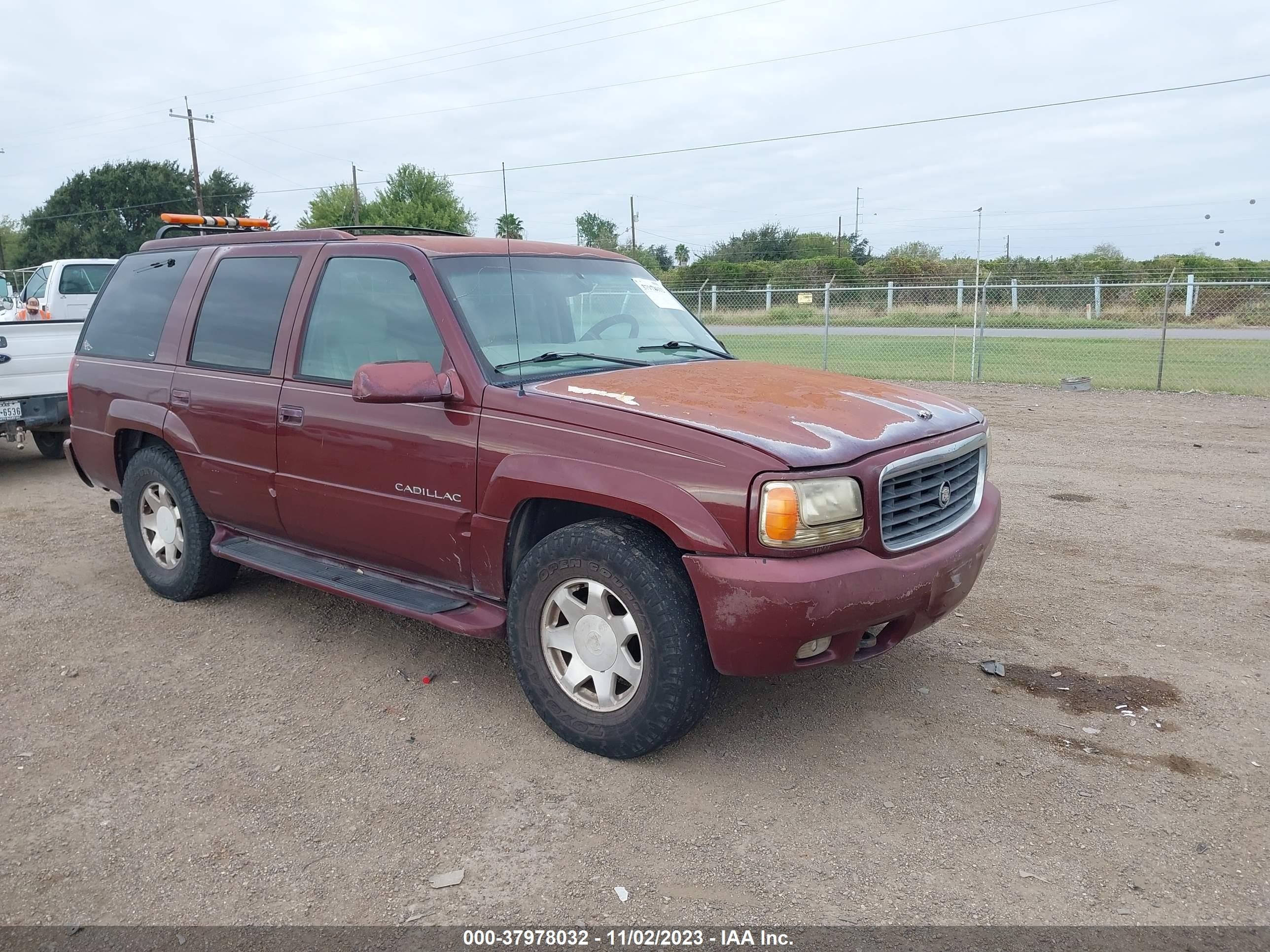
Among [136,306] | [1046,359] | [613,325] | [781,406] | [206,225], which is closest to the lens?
[781,406]

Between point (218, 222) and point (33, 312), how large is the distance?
9.62m

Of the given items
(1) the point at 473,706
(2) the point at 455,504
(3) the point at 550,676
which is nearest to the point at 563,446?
(2) the point at 455,504

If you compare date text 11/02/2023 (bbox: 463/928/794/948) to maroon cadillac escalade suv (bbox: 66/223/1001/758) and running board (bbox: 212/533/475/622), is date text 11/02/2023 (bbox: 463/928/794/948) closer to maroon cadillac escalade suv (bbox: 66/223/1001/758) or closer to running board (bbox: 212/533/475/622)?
maroon cadillac escalade suv (bbox: 66/223/1001/758)

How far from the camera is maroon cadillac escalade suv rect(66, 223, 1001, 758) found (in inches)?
125

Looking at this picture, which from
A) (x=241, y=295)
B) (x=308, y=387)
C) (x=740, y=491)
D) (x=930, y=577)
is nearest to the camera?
(x=740, y=491)

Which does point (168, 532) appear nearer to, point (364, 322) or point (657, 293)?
point (364, 322)

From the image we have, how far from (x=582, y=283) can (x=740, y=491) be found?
187 cm

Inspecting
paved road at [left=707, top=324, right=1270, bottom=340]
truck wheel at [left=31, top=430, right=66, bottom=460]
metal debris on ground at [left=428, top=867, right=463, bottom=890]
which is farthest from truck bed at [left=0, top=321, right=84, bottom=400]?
paved road at [left=707, top=324, right=1270, bottom=340]

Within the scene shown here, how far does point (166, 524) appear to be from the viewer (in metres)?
5.30

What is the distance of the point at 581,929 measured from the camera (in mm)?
2664

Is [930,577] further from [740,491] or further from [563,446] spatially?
[563,446]

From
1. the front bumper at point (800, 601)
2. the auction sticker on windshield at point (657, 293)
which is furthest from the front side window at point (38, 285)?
the front bumper at point (800, 601)

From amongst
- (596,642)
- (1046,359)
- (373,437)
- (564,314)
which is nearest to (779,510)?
(596,642)

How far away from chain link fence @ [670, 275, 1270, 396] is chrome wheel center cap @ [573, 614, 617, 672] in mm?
10088
